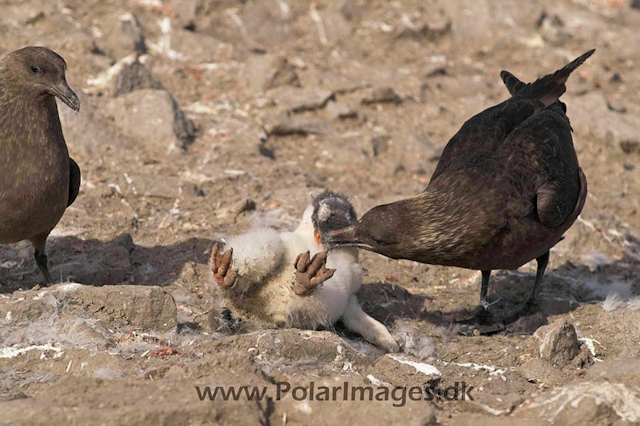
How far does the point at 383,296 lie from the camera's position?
20.6 feet

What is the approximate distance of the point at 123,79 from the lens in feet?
28.4

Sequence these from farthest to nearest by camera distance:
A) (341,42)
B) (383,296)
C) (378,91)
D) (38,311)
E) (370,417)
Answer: (341,42)
(378,91)
(383,296)
(38,311)
(370,417)

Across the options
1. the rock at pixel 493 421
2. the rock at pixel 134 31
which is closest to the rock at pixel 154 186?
the rock at pixel 134 31

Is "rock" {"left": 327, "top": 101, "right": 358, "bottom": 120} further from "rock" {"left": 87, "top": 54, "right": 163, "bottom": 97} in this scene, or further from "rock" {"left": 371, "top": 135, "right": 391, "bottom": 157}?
"rock" {"left": 87, "top": 54, "right": 163, "bottom": 97}

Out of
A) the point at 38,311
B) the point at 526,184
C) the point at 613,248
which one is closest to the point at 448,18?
the point at 613,248

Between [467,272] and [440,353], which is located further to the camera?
[467,272]

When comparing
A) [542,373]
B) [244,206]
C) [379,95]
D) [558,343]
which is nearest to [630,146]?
[379,95]

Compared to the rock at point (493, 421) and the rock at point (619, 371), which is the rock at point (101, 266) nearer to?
the rock at point (493, 421)

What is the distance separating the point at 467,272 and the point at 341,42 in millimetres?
5539

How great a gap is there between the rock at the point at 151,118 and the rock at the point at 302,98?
1.44m

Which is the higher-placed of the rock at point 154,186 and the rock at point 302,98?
the rock at point 302,98

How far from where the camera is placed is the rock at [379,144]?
29.5 ft

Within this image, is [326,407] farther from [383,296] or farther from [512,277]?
[512,277]

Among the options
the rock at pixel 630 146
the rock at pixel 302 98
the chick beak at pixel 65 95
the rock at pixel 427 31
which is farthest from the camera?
the rock at pixel 427 31
